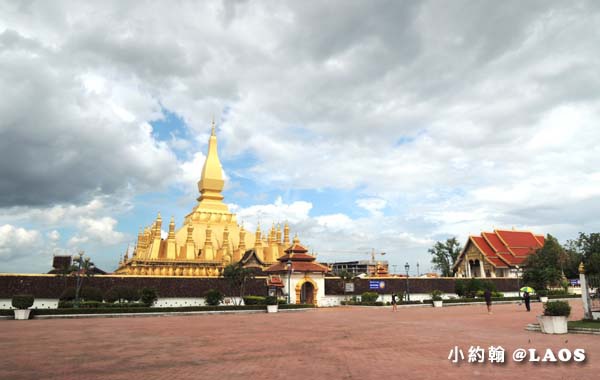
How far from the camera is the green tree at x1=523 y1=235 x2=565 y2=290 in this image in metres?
43.7

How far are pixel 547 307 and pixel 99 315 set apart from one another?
72.9 feet

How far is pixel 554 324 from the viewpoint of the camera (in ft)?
48.5

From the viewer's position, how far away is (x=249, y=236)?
2018 inches

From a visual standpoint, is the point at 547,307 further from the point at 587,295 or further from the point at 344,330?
the point at 344,330

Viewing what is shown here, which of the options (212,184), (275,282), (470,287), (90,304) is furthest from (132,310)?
(470,287)

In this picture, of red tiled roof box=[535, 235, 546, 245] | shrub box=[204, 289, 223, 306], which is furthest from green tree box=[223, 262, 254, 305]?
red tiled roof box=[535, 235, 546, 245]

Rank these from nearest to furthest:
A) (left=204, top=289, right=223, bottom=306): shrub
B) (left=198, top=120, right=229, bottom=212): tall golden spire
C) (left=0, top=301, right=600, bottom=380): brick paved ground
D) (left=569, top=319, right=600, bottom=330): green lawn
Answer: (left=0, top=301, right=600, bottom=380): brick paved ground
(left=569, top=319, right=600, bottom=330): green lawn
(left=204, top=289, right=223, bottom=306): shrub
(left=198, top=120, right=229, bottom=212): tall golden spire

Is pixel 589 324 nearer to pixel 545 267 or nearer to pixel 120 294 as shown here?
pixel 120 294

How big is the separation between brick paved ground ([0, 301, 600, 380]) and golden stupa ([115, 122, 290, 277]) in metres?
23.3

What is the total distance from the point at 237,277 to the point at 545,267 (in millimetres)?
33092

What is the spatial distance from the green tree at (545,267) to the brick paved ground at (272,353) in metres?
30.1

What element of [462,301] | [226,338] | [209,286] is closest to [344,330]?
[226,338]

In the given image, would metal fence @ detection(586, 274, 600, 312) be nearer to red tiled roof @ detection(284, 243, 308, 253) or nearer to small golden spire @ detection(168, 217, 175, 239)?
red tiled roof @ detection(284, 243, 308, 253)

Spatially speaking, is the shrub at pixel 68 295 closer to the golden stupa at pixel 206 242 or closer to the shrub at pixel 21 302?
the shrub at pixel 21 302
